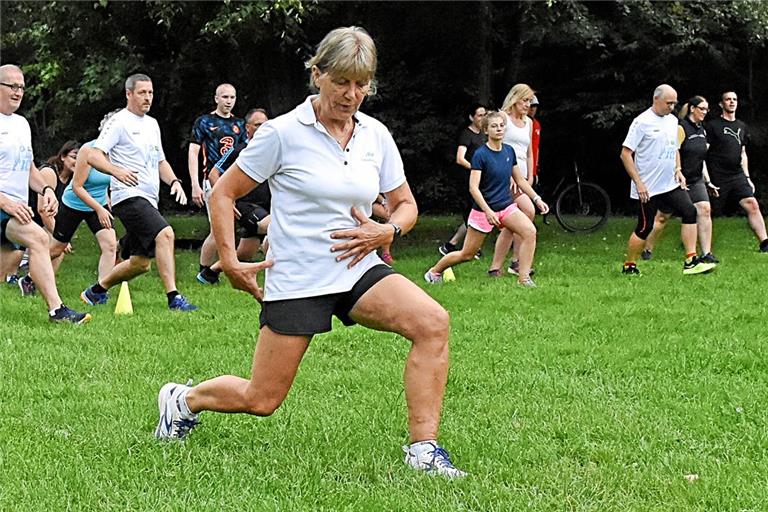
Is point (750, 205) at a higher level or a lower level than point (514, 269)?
higher

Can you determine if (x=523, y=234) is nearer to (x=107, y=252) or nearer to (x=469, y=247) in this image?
(x=469, y=247)

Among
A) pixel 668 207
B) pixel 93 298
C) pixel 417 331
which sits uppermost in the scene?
pixel 417 331

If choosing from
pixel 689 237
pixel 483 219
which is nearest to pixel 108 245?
pixel 483 219

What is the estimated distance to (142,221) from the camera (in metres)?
9.47

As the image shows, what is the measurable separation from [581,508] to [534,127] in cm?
1087

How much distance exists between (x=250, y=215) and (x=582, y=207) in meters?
9.52

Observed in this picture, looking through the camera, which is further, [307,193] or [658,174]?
[658,174]

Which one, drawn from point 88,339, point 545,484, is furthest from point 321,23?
point 545,484

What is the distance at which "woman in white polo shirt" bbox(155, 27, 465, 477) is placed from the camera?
4.48m

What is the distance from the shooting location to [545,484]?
4391mm

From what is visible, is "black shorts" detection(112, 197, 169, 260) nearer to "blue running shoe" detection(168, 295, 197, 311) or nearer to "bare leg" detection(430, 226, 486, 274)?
"blue running shoe" detection(168, 295, 197, 311)

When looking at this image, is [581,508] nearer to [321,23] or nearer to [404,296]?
[404,296]

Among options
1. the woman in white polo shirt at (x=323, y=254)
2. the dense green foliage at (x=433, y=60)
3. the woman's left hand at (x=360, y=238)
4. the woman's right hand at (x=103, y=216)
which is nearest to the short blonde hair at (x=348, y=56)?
the woman in white polo shirt at (x=323, y=254)

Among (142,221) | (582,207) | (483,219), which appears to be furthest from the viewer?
(582,207)
